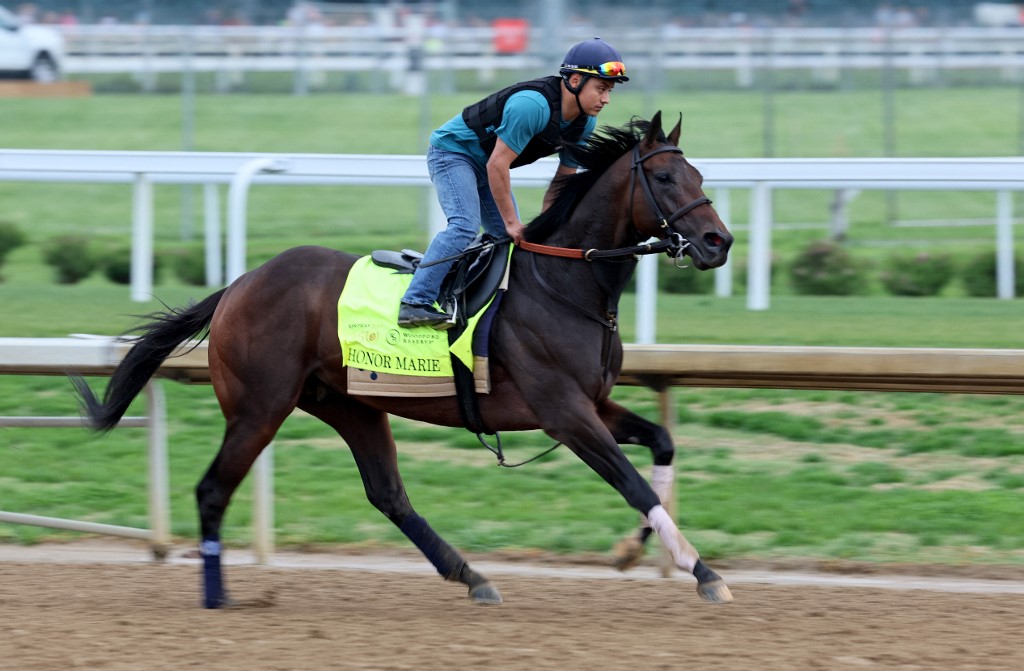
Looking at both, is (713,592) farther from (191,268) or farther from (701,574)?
(191,268)

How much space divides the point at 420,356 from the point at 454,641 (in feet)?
3.73

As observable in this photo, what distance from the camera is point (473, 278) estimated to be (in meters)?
5.23

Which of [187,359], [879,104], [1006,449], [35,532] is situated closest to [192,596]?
[187,359]

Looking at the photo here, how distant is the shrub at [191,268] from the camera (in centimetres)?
1106

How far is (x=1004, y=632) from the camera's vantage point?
4.73 meters

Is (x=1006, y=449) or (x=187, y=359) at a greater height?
(x=187, y=359)

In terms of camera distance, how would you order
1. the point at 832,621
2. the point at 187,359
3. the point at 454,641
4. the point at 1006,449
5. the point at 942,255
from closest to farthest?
the point at 454,641 → the point at 832,621 → the point at 187,359 → the point at 1006,449 → the point at 942,255

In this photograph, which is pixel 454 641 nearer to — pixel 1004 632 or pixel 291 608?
pixel 291 608

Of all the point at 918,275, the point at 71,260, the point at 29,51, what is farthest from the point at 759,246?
the point at 29,51

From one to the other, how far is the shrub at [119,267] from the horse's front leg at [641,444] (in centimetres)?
688

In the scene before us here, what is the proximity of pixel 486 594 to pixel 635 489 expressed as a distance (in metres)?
0.84

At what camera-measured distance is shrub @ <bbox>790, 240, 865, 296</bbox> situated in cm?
1074

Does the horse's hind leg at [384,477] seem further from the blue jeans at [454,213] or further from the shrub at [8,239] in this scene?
the shrub at [8,239]

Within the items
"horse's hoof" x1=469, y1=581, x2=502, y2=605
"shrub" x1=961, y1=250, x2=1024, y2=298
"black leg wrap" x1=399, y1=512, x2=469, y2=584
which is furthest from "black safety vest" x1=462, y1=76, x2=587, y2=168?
"shrub" x1=961, y1=250, x2=1024, y2=298
